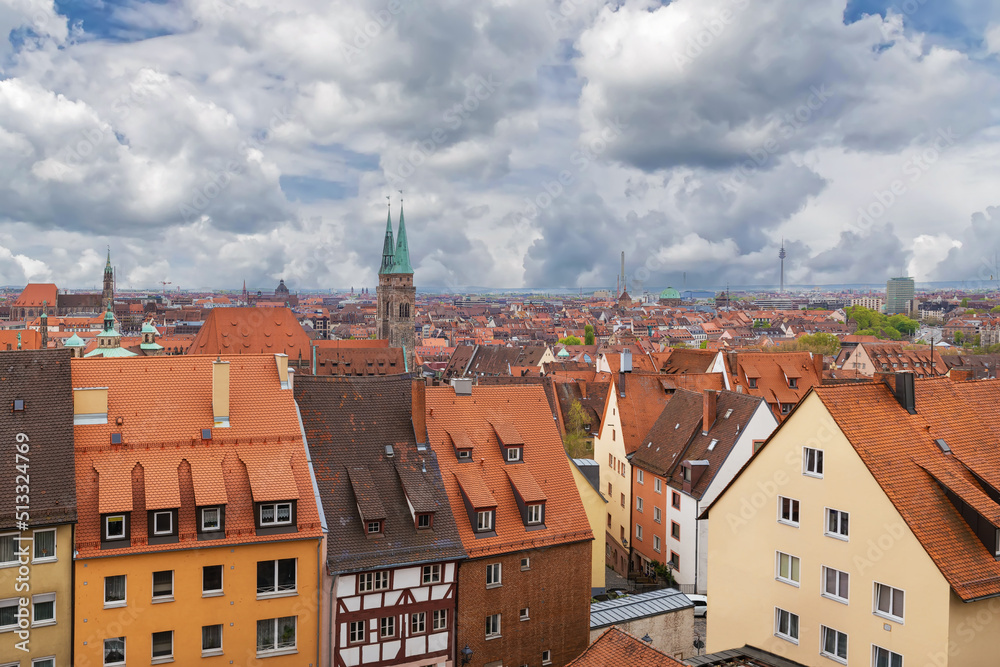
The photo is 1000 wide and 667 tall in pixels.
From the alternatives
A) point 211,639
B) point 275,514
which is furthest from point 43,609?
point 275,514

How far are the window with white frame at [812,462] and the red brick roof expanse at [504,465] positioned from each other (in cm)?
1052

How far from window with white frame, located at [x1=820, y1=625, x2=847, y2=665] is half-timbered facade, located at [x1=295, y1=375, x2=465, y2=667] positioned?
1233cm

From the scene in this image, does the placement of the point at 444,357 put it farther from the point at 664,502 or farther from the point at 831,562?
the point at 831,562

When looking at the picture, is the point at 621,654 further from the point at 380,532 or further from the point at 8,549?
the point at 8,549

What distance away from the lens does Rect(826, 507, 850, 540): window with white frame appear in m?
22.2

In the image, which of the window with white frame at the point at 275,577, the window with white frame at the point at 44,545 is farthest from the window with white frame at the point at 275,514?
the window with white frame at the point at 44,545

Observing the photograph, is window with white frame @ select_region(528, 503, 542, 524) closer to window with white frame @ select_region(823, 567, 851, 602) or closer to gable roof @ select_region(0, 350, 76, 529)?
window with white frame @ select_region(823, 567, 851, 602)

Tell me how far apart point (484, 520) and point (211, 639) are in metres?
10.4

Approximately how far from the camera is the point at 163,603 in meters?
24.1

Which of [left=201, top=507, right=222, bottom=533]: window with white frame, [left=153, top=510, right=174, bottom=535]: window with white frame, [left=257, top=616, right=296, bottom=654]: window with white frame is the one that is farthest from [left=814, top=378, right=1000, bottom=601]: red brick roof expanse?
[left=153, top=510, right=174, bottom=535]: window with white frame

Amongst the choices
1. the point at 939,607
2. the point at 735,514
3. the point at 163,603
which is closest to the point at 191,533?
the point at 163,603

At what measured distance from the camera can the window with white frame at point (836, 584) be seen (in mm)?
21969

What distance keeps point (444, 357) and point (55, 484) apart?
569ft

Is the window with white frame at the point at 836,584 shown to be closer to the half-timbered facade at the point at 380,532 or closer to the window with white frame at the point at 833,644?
the window with white frame at the point at 833,644
